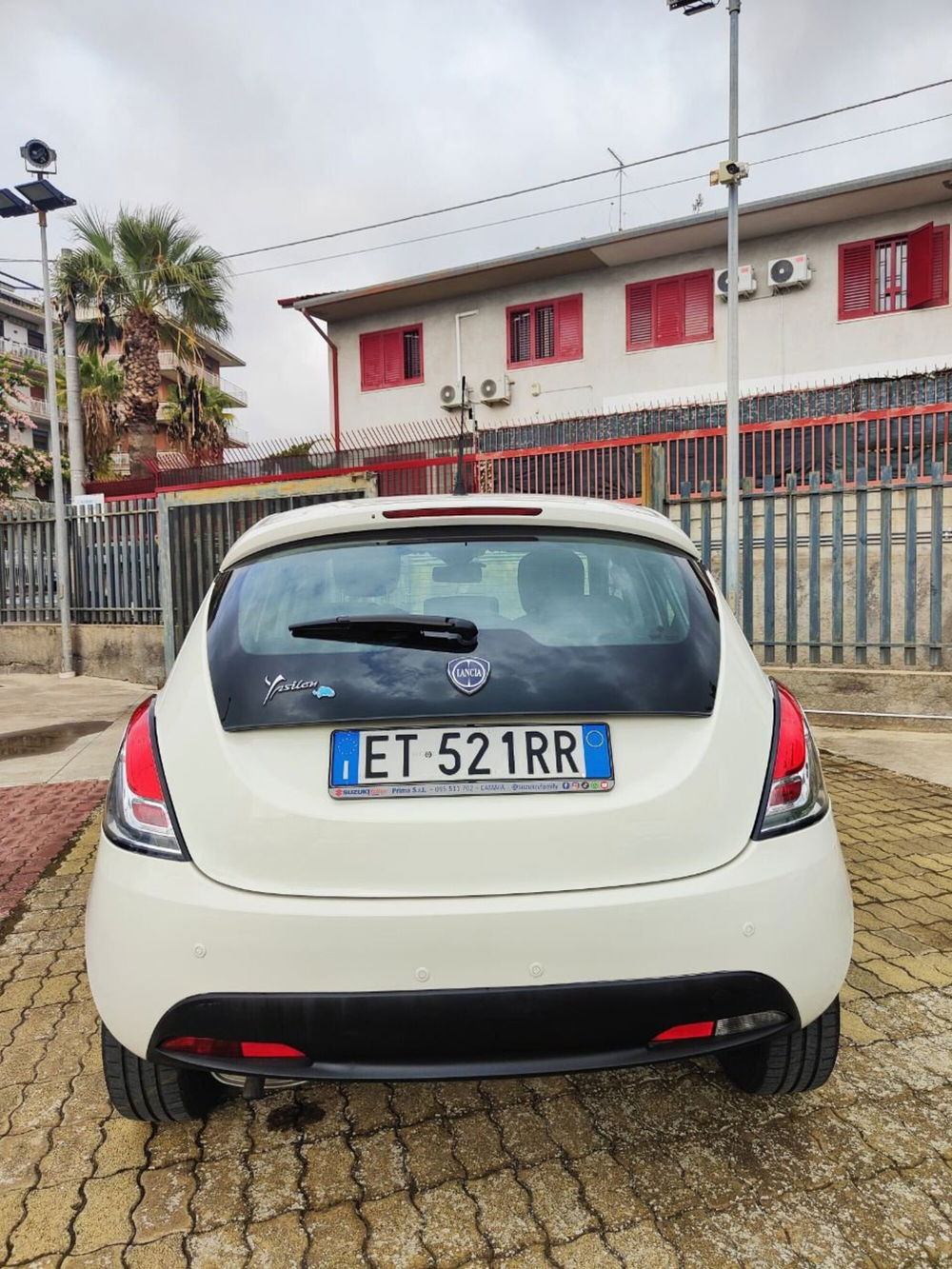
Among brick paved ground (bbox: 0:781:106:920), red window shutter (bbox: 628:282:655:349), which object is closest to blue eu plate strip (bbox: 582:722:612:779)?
brick paved ground (bbox: 0:781:106:920)

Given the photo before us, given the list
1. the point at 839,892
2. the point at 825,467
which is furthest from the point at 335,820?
the point at 825,467

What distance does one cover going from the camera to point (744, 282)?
650 inches

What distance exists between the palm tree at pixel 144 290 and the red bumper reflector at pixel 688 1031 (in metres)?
22.9

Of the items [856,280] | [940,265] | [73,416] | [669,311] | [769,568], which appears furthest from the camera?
[669,311]

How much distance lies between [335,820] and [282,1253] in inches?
34.3

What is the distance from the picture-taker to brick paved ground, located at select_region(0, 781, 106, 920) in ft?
12.9

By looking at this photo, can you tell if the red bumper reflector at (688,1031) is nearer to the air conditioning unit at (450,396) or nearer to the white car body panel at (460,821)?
the white car body panel at (460,821)

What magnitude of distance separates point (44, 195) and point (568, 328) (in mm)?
10550

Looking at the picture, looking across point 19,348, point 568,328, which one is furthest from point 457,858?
point 19,348

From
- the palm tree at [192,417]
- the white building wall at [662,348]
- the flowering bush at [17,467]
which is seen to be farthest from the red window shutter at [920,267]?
the palm tree at [192,417]

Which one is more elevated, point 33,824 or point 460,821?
point 460,821

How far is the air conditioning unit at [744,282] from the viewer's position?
16.5m

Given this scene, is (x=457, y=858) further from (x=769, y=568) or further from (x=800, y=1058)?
(x=769, y=568)

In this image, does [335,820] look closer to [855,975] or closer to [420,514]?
[420,514]
